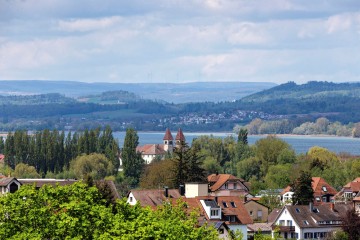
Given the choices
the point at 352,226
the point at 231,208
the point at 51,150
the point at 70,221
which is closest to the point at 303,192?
the point at 352,226

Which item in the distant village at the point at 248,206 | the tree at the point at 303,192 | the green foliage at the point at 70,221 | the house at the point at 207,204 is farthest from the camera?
the tree at the point at 303,192

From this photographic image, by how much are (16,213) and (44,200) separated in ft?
4.68

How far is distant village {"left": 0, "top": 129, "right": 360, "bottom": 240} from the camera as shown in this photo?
188 feet

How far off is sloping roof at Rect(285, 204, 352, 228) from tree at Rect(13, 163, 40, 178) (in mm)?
40603

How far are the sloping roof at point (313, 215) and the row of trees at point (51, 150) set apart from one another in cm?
4555

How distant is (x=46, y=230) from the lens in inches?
1345

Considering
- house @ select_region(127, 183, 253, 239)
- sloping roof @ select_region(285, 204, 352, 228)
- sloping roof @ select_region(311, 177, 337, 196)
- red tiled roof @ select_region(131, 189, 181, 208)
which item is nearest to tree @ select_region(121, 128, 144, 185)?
sloping roof @ select_region(311, 177, 337, 196)

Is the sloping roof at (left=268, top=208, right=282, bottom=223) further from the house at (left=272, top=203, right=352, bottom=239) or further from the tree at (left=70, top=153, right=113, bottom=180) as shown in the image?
the tree at (left=70, top=153, right=113, bottom=180)

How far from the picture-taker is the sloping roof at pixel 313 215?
69.2m

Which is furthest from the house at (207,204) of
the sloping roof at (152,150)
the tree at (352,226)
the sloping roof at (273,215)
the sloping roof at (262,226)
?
the sloping roof at (152,150)

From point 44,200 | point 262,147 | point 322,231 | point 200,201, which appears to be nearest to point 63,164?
point 262,147

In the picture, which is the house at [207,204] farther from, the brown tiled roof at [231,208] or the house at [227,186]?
the house at [227,186]

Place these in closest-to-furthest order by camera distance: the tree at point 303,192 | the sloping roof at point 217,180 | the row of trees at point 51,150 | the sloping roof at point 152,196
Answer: the sloping roof at point 152,196 < the tree at point 303,192 < the sloping roof at point 217,180 < the row of trees at point 51,150

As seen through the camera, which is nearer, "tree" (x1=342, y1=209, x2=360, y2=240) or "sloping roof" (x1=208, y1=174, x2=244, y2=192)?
"tree" (x1=342, y1=209, x2=360, y2=240)
